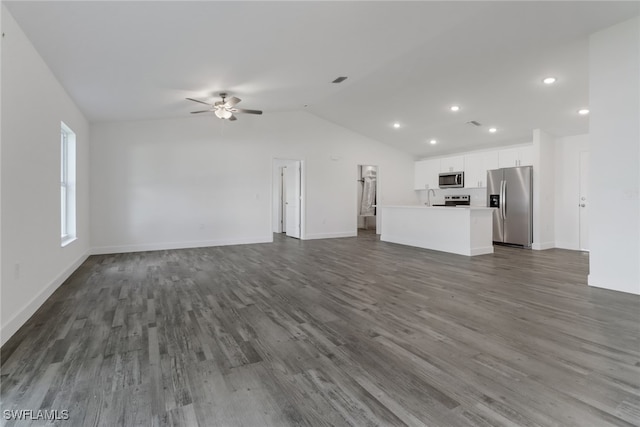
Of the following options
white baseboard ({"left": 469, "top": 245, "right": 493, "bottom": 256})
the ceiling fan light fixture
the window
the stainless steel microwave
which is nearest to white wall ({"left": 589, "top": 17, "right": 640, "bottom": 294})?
white baseboard ({"left": 469, "top": 245, "right": 493, "bottom": 256})

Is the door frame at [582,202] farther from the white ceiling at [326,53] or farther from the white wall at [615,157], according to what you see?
the white wall at [615,157]

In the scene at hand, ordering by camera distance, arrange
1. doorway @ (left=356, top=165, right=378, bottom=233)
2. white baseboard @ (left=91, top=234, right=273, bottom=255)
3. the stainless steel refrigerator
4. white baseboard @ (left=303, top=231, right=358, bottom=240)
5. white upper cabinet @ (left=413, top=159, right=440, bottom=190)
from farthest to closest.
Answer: doorway @ (left=356, top=165, right=378, bottom=233) < white upper cabinet @ (left=413, top=159, right=440, bottom=190) < white baseboard @ (left=303, top=231, right=358, bottom=240) < the stainless steel refrigerator < white baseboard @ (left=91, top=234, right=273, bottom=255)

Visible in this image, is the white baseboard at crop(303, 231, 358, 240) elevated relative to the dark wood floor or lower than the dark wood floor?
elevated

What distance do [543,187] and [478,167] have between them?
59.2 inches

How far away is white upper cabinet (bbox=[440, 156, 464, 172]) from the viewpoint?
7969 mm

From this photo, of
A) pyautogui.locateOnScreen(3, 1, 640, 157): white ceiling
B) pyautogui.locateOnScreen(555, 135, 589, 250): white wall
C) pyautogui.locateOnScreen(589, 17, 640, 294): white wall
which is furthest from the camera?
pyautogui.locateOnScreen(555, 135, 589, 250): white wall

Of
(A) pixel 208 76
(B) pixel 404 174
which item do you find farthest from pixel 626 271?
(B) pixel 404 174

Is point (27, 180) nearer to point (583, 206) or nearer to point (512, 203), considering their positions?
point (512, 203)

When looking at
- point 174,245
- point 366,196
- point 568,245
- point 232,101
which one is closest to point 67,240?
point 174,245

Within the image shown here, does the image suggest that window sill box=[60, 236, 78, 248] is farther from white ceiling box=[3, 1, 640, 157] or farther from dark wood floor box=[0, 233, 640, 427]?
white ceiling box=[3, 1, 640, 157]

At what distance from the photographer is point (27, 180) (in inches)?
106

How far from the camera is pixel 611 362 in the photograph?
189cm

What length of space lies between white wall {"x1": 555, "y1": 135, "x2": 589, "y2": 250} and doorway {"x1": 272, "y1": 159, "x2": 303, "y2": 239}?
570 centimetres

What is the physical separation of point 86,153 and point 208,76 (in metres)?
3.10
